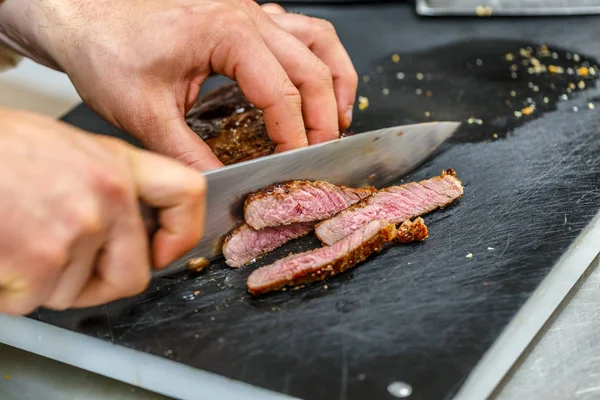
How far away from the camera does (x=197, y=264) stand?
2.44 metres

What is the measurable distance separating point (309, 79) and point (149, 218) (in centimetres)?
108

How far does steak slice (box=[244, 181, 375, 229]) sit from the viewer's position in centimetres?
246

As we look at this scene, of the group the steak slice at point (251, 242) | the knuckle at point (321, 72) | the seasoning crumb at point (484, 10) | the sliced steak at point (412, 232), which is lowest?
the steak slice at point (251, 242)

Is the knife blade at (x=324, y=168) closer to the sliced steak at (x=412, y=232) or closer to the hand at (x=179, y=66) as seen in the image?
the hand at (x=179, y=66)

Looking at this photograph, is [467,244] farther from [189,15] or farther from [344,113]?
[189,15]

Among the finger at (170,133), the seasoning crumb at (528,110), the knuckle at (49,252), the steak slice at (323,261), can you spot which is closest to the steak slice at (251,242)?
the steak slice at (323,261)

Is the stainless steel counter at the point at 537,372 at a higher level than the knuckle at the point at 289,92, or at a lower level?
lower

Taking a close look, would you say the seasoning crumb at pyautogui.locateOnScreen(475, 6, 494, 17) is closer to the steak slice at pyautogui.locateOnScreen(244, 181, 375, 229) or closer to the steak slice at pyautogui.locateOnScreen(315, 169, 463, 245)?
the steak slice at pyautogui.locateOnScreen(315, 169, 463, 245)

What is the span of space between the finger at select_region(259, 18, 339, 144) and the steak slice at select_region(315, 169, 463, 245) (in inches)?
15.0

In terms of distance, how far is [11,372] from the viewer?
2.31m

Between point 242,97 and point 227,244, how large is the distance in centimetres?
94

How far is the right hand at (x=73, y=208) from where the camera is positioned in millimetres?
1601

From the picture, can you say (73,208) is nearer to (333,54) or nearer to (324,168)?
(324,168)

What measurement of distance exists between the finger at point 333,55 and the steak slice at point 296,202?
1.72 feet
